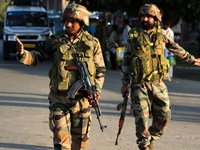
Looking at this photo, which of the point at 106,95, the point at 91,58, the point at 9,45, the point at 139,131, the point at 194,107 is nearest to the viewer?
the point at 91,58

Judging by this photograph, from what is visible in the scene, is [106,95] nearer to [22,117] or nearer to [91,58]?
[22,117]

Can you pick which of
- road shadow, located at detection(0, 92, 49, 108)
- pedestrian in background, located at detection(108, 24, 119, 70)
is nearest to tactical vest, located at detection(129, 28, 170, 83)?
road shadow, located at detection(0, 92, 49, 108)

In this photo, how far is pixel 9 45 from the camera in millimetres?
20609

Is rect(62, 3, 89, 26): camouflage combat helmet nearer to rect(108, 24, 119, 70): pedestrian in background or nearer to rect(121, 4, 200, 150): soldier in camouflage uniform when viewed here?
rect(121, 4, 200, 150): soldier in camouflage uniform

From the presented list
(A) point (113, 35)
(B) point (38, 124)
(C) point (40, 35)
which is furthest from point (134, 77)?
(C) point (40, 35)

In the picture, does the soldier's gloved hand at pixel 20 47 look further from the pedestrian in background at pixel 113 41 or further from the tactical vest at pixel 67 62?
the pedestrian in background at pixel 113 41

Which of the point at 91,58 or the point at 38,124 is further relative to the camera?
the point at 38,124

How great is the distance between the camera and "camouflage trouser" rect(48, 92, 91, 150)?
448 cm

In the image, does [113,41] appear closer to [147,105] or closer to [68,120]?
[147,105]

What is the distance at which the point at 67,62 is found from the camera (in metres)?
4.50

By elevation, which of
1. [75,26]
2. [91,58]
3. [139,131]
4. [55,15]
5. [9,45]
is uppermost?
[75,26]

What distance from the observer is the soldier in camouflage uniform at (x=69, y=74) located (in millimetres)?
4477

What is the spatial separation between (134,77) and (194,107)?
4570 millimetres

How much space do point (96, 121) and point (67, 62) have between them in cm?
348
